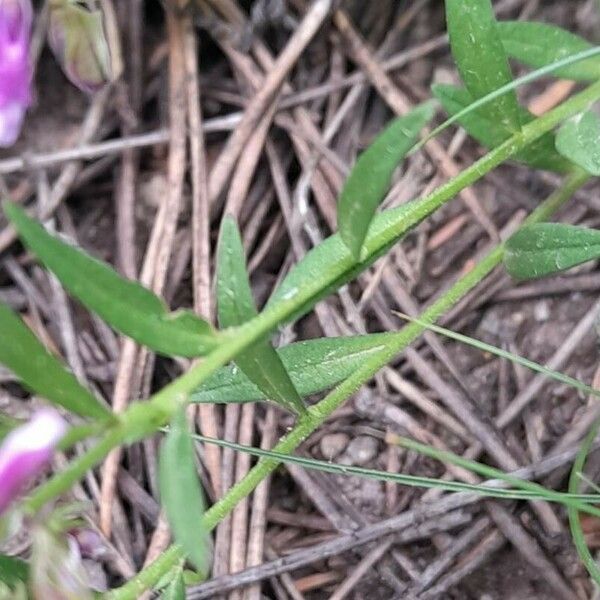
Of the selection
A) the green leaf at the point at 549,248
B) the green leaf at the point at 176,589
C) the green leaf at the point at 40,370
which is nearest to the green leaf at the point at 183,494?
the green leaf at the point at 40,370

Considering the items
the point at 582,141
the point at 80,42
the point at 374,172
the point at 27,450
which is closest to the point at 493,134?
the point at 582,141

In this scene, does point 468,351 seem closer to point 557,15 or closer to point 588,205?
point 588,205

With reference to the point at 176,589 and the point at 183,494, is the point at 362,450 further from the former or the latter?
the point at 183,494

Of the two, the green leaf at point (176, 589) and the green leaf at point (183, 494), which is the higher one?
the green leaf at point (183, 494)

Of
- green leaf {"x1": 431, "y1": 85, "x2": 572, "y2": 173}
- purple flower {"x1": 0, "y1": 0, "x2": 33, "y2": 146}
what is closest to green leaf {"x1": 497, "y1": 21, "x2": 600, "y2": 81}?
green leaf {"x1": 431, "y1": 85, "x2": 572, "y2": 173}

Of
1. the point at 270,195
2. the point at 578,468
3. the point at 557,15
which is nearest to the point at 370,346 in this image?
the point at 578,468

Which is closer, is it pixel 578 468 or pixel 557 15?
pixel 578 468

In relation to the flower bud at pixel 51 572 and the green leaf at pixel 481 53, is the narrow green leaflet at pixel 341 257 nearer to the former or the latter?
the green leaf at pixel 481 53
